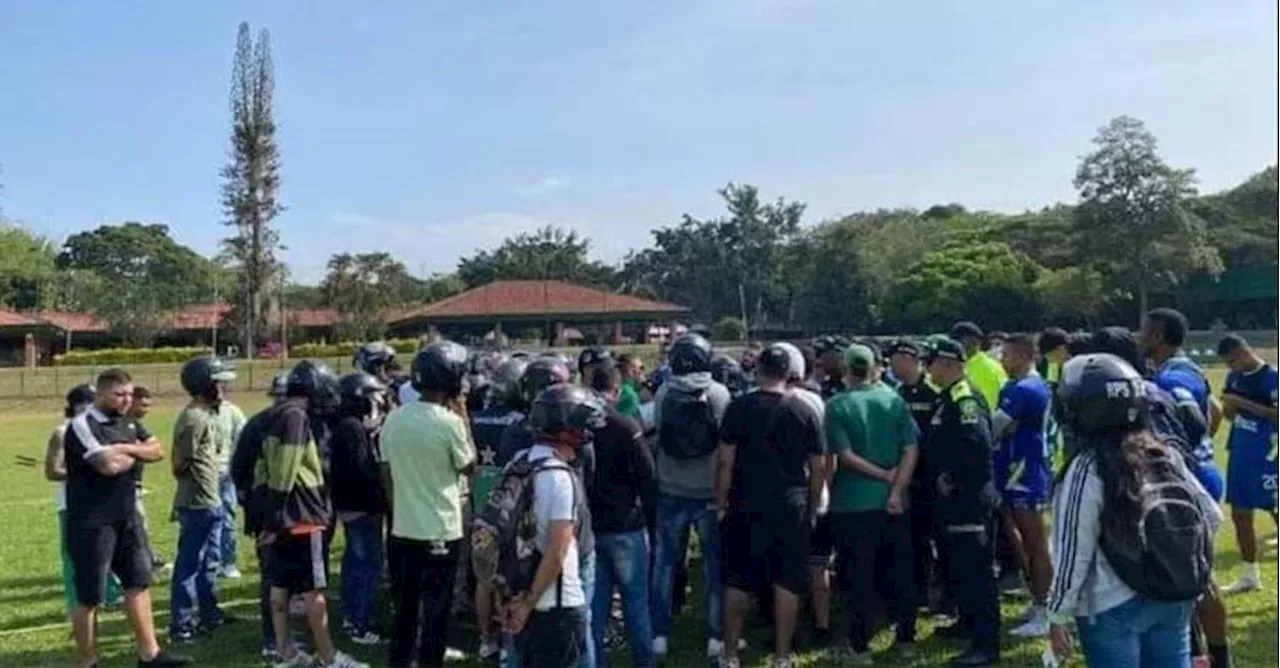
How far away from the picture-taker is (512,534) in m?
4.64

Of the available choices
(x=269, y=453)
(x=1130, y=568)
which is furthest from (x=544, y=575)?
(x=269, y=453)

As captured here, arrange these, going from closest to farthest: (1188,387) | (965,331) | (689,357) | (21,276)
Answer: (1188,387), (689,357), (965,331), (21,276)

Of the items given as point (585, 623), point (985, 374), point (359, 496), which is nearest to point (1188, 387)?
point (985, 374)

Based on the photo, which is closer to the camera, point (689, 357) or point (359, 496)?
point (689, 357)

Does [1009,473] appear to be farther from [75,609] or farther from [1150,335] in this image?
[75,609]

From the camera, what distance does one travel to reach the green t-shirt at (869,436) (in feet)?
24.2

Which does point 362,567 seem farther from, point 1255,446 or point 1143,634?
point 1255,446

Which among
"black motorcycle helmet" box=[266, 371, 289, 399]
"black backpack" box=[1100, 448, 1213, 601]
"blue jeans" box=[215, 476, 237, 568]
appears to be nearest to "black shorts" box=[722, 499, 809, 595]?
"black backpack" box=[1100, 448, 1213, 601]

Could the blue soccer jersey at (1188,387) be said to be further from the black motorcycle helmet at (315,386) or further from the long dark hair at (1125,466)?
the black motorcycle helmet at (315,386)

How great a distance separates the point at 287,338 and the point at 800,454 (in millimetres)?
74712

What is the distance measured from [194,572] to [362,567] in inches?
54.9

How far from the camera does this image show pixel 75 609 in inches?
285

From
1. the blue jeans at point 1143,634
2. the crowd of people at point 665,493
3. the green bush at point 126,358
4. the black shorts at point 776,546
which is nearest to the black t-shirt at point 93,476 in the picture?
the crowd of people at point 665,493

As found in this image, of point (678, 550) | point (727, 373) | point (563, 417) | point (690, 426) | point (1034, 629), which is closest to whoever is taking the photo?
point (563, 417)
